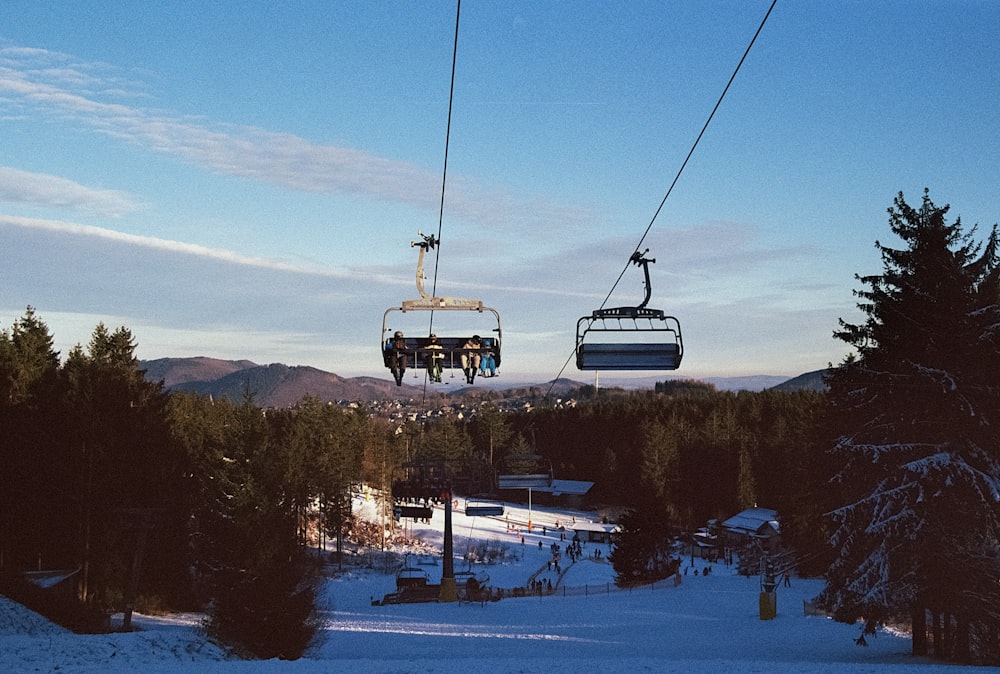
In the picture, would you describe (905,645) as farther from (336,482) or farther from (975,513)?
(336,482)

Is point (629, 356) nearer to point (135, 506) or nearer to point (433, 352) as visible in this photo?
point (433, 352)

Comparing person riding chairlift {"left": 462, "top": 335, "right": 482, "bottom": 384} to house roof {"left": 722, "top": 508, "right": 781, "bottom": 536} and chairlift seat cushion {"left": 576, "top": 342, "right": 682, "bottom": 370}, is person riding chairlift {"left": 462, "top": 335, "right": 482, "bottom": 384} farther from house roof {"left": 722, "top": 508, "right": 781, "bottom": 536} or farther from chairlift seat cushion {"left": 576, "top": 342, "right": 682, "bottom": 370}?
house roof {"left": 722, "top": 508, "right": 781, "bottom": 536}

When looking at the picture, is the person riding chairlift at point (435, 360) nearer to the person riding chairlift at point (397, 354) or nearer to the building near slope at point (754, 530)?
the person riding chairlift at point (397, 354)

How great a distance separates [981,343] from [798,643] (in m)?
11.6

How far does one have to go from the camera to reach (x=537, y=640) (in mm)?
28391

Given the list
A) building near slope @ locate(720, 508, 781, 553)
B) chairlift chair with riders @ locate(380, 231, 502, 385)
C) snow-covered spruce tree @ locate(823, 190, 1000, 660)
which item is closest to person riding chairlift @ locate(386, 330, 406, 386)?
chairlift chair with riders @ locate(380, 231, 502, 385)

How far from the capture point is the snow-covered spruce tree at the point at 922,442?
21.3 meters

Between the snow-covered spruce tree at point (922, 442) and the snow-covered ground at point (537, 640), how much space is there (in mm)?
1977

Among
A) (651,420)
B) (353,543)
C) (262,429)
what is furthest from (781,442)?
(262,429)

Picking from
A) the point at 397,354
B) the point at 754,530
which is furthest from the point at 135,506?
the point at 754,530

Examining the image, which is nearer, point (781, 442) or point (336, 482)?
point (336, 482)

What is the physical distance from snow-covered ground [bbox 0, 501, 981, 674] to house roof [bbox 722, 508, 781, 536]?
2687cm

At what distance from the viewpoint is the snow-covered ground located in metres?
19.9

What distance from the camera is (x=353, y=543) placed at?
7038 cm
